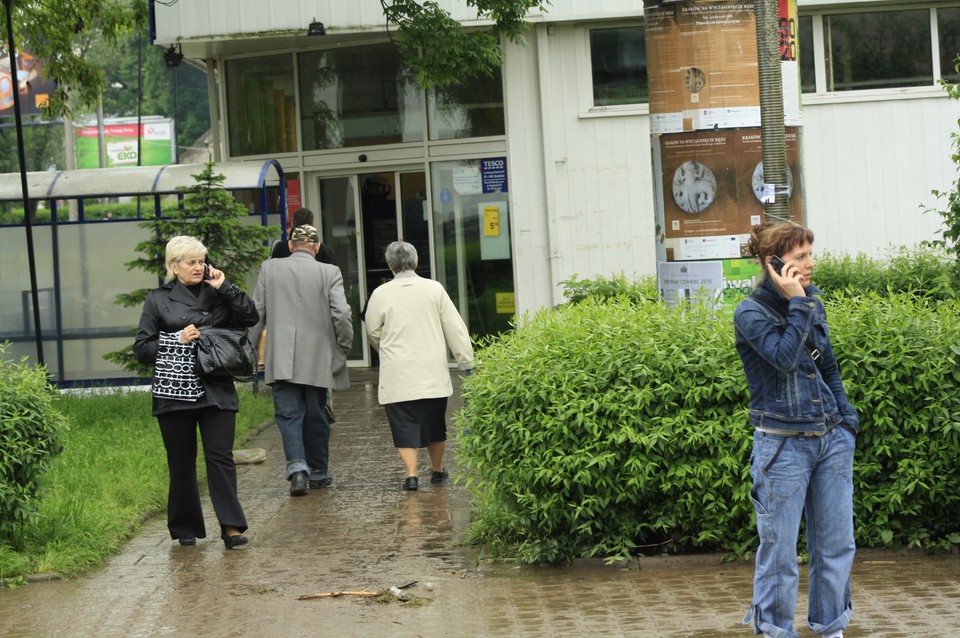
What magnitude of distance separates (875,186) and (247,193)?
24.8 feet

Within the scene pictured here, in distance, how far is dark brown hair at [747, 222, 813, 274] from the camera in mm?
4875

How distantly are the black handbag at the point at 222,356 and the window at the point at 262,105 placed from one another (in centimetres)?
957

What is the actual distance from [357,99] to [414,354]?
8094 millimetres

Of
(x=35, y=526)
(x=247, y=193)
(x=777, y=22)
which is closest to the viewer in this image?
(x=35, y=526)

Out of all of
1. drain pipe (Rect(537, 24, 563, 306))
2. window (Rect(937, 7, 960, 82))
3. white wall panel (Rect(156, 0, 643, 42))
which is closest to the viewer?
white wall panel (Rect(156, 0, 643, 42))

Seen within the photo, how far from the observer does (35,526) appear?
23.2 ft

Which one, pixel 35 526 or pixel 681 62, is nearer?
pixel 35 526

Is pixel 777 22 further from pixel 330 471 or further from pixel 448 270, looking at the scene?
pixel 448 270

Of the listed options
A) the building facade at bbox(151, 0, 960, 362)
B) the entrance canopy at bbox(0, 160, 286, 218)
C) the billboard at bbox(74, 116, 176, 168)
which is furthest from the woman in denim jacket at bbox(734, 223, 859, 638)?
the billboard at bbox(74, 116, 176, 168)

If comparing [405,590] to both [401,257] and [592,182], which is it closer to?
[401,257]

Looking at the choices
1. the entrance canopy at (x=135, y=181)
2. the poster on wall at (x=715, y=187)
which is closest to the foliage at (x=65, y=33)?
the entrance canopy at (x=135, y=181)

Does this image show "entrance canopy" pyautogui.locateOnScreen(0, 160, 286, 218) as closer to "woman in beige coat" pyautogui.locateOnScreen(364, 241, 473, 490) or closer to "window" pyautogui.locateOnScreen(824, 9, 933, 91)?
"woman in beige coat" pyautogui.locateOnScreen(364, 241, 473, 490)

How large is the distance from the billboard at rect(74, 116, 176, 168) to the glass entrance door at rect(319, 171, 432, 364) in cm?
4011

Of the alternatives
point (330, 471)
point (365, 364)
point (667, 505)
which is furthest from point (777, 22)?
point (365, 364)
